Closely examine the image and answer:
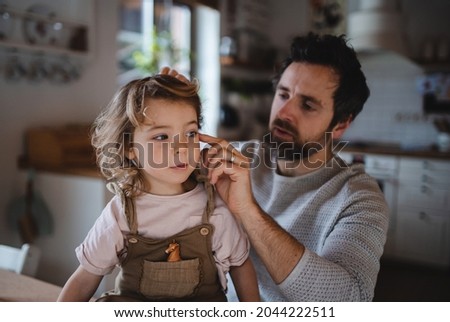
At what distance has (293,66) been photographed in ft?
2.86

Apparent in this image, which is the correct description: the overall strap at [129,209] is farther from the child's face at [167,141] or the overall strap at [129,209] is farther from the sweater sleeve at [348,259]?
the sweater sleeve at [348,259]

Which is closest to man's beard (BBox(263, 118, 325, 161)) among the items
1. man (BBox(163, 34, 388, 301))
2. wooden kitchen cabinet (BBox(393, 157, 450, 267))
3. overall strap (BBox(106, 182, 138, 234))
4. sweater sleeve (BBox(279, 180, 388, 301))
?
man (BBox(163, 34, 388, 301))

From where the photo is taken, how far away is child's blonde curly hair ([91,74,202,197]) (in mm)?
611

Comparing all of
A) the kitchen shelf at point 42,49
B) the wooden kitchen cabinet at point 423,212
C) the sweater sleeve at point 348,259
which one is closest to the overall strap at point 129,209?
the sweater sleeve at point 348,259

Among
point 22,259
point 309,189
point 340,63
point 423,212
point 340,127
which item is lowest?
point 423,212

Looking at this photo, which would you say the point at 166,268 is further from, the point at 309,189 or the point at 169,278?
the point at 309,189

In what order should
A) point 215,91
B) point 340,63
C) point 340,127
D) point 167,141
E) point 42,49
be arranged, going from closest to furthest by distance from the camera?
point 167,141
point 340,63
point 340,127
point 42,49
point 215,91

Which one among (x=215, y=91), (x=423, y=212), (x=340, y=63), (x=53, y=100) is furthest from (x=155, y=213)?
(x=423, y=212)

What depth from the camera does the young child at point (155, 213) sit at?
612 mm

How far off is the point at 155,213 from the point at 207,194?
0.08 m

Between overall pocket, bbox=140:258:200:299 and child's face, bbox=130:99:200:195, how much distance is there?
0.12 meters

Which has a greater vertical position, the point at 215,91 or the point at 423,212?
the point at 215,91

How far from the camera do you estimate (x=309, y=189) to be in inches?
35.2

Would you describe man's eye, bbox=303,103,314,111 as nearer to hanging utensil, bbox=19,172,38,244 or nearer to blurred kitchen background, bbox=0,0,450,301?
blurred kitchen background, bbox=0,0,450,301
